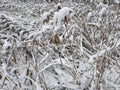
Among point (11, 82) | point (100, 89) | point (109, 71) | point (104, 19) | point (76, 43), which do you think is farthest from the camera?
point (104, 19)

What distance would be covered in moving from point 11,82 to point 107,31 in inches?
45.0

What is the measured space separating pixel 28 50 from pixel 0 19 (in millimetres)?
1627

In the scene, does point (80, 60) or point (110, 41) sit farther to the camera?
point (110, 41)

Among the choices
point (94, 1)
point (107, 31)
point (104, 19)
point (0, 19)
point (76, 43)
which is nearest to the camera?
point (76, 43)

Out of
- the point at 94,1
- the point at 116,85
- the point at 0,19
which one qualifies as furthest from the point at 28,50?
the point at 94,1

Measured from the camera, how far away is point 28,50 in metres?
2.18

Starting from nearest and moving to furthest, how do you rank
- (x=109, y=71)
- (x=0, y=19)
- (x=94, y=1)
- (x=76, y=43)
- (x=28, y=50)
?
(x=109, y=71) → (x=28, y=50) → (x=76, y=43) → (x=0, y=19) → (x=94, y=1)

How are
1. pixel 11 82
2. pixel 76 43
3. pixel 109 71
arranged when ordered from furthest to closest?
pixel 76 43, pixel 109 71, pixel 11 82

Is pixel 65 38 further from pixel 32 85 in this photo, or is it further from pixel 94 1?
pixel 94 1

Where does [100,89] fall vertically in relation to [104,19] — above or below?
below

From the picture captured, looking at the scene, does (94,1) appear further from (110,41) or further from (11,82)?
(11,82)

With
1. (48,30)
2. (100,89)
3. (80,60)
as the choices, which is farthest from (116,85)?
(48,30)

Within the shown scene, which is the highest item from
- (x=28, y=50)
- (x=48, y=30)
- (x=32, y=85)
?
(x=48, y=30)

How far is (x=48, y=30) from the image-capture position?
2197mm
